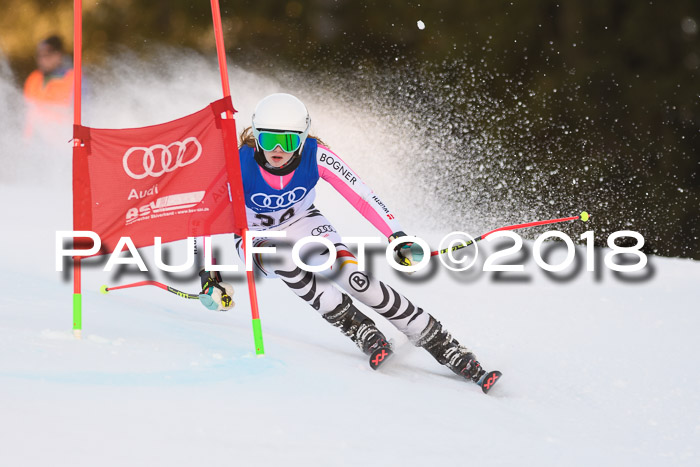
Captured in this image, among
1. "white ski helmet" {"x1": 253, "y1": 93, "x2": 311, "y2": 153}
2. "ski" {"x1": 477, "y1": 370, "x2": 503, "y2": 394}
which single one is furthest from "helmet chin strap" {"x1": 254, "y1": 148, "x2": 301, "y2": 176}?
"ski" {"x1": 477, "y1": 370, "x2": 503, "y2": 394}

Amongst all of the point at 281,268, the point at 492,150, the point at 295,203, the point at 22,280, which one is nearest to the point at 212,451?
the point at 281,268

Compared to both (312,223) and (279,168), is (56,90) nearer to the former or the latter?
(312,223)

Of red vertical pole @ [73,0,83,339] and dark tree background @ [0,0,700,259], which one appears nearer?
red vertical pole @ [73,0,83,339]

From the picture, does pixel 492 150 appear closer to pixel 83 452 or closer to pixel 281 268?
pixel 281 268

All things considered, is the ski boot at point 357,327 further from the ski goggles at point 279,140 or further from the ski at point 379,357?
the ski goggles at point 279,140

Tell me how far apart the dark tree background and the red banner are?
28.6 ft

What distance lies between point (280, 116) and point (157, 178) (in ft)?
2.00

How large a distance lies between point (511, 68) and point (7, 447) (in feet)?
34.5

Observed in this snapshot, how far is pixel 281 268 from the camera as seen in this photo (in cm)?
373

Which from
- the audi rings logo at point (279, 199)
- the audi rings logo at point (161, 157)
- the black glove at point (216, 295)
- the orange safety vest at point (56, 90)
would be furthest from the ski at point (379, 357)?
the orange safety vest at point (56, 90)

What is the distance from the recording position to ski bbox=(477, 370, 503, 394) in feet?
11.9

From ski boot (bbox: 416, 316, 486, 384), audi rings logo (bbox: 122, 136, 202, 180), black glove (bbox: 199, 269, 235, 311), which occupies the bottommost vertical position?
ski boot (bbox: 416, 316, 486, 384)

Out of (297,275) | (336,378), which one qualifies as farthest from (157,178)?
(336,378)

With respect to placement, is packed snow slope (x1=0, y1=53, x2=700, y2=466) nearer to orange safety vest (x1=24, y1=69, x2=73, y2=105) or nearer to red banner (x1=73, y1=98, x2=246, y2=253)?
red banner (x1=73, y1=98, x2=246, y2=253)
